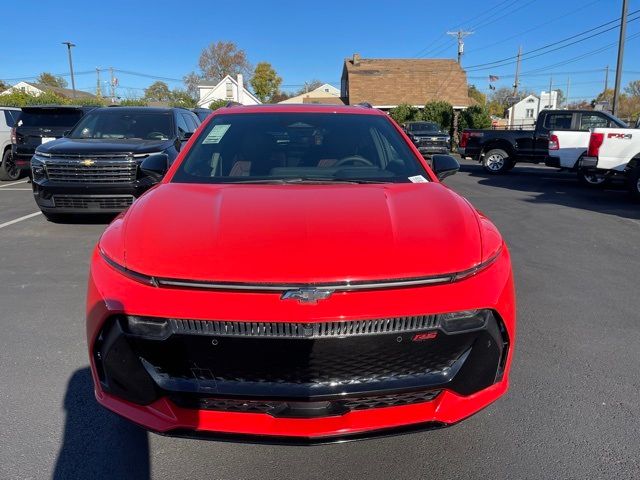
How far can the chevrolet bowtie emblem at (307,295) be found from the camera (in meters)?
1.97

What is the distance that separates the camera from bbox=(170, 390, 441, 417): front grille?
2.00m

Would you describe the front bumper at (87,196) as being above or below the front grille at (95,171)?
below

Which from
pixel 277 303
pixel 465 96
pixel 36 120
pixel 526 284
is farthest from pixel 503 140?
pixel 465 96

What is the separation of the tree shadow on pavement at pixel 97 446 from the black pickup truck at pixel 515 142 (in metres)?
15.2

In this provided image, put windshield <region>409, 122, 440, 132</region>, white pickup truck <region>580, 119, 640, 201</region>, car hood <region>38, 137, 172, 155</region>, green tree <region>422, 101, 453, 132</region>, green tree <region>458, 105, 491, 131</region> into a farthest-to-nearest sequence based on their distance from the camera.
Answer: green tree <region>422, 101, 453, 132</region> < green tree <region>458, 105, 491, 131</region> < windshield <region>409, 122, 440, 132</region> < white pickup truck <region>580, 119, 640, 201</region> < car hood <region>38, 137, 172, 155</region>

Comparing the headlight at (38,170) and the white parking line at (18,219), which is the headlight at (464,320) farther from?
the white parking line at (18,219)

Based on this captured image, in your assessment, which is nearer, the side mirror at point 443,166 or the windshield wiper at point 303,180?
the windshield wiper at point 303,180

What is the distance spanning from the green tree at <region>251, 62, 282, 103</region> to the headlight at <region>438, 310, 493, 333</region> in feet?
257

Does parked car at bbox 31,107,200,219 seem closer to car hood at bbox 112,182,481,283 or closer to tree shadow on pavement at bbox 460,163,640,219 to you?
car hood at bbox 112,182,481,283

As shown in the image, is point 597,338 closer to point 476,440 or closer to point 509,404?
point 509,404

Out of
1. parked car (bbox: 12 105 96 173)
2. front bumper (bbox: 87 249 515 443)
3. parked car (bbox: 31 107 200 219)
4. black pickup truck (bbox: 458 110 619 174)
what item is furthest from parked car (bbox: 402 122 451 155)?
front bumper (bbox: 87 249 515 443)

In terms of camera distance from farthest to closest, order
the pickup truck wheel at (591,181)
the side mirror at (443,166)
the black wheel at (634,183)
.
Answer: the pickup truck wheel at (591,181) < the black wheel at (634,183) < the side mirror at (443,166)

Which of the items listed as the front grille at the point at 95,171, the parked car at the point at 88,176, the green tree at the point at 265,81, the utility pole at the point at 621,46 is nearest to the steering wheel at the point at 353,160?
the parked car at the point at 88,176

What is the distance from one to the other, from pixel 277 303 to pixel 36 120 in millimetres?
13232
